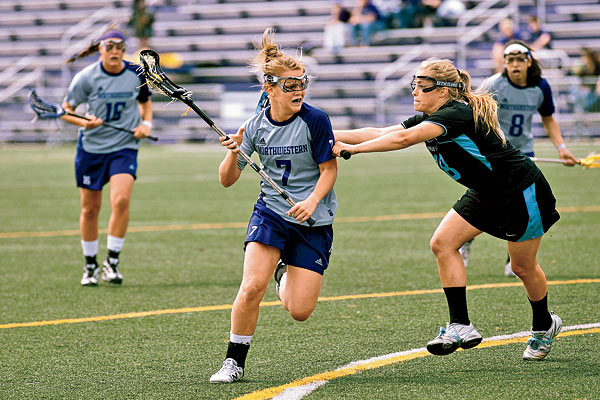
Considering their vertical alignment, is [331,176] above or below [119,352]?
above

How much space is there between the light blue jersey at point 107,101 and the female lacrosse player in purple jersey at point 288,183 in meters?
3.42

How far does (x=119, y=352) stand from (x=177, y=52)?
27.1 metres

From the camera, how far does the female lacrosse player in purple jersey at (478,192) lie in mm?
5152

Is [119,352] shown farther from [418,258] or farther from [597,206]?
[597,206]

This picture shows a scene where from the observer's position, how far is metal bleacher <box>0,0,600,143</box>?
26906mm

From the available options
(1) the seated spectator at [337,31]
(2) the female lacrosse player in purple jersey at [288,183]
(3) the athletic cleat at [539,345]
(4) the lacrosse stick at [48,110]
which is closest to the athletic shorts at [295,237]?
(2) the female lacrosse player in purple jersey at [288,183]

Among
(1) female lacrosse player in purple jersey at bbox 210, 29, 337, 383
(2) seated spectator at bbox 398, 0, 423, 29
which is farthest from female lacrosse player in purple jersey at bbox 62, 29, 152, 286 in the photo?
(2) seated spectator at bbox 398, 0, 423, 29

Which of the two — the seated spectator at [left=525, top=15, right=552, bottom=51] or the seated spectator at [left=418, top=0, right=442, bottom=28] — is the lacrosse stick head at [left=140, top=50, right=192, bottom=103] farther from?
the seated spectator at [left=418, top=0, right=442, bottom=28]

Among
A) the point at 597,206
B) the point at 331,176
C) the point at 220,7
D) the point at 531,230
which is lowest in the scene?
the point at 597,206

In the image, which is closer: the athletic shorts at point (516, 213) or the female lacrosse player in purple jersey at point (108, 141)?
the athletic shorts at point (516, 213)

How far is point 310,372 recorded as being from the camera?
5.04 metres

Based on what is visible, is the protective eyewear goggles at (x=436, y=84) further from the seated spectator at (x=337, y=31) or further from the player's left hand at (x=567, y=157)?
the seated spectator at (x=337, y=31)

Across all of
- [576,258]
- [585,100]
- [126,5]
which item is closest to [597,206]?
[576,258]

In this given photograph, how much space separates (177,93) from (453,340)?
212 centimetres
